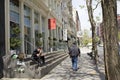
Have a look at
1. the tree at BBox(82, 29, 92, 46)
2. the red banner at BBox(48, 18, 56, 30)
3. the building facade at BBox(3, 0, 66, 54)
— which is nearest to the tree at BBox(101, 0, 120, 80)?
the building facade at BBox(3, 0, 66, 54)

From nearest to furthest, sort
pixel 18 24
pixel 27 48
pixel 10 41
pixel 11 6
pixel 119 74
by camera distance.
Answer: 1. pixel 119 74
2. pixel 10 41
3. pixel 11 6
4. pixel 18 24
5. pixel 27 48

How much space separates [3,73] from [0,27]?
89.3 inches

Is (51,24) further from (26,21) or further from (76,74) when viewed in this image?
(76,74)

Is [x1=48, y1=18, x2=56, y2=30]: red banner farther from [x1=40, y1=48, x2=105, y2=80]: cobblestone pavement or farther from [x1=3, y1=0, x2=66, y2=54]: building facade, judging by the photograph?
[x1=40, y1=48, x2=105, y2=80]: cobblestone pavement

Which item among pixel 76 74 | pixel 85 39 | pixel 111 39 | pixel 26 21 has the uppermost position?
pixel 85 39

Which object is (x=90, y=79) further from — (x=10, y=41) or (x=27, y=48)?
(x=27, y=48)

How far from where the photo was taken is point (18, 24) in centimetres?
2153

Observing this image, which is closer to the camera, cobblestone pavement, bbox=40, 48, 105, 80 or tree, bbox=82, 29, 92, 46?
cobblestone pavement, bbox=40, 48, 105, 80

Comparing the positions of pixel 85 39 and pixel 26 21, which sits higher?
pixel 85 39

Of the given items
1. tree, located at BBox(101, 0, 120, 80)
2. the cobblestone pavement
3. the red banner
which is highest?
the red banner

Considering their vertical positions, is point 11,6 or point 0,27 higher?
point 11,6

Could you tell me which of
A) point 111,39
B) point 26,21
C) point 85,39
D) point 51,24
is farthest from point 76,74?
point 85,39

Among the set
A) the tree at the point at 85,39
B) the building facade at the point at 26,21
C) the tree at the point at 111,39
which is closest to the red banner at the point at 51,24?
the building facade at the point at 26,21

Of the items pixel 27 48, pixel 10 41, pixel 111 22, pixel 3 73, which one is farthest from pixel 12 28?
pixel 111 22
